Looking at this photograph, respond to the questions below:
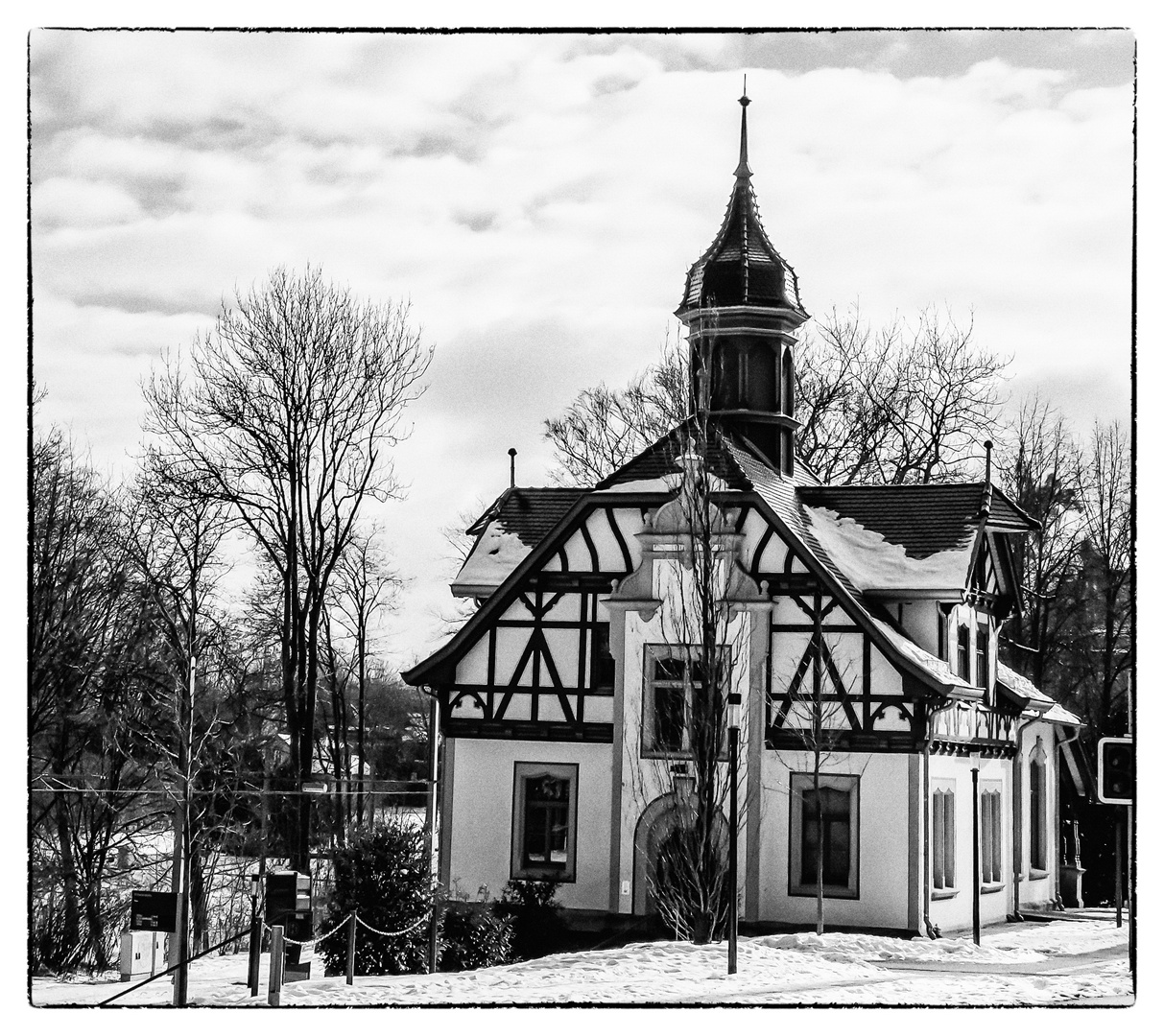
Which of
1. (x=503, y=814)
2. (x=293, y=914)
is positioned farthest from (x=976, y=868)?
(x=293, y=914)

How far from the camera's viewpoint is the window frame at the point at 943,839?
2242 cm

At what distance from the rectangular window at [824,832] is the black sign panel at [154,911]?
9.02m

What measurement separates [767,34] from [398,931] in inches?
384

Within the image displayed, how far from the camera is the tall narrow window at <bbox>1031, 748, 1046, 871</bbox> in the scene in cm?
2777

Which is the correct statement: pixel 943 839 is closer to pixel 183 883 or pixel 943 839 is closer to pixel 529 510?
pixel 529 510

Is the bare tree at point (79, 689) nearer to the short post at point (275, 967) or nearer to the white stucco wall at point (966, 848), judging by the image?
the short post at point (275, 967)

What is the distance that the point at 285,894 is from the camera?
1623 cm

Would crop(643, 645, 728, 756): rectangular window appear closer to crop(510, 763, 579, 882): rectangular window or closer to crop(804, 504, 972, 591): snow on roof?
crop(510, 763, 579, 882): rectangular window

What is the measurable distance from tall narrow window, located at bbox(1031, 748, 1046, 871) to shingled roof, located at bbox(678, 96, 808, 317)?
27.4 ft

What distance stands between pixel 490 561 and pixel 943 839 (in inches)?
302

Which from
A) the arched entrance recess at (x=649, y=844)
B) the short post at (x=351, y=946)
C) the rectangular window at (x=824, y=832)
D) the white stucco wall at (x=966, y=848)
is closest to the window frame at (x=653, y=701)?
the arched entrance recess at (x=649, y=844)

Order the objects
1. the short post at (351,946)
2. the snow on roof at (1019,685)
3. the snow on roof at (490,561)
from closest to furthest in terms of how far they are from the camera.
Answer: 1. the short post at (351,946)
2. the snow on roof at (490,561)
3. the snow on roof at (1019,685)

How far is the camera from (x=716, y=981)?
16656mm

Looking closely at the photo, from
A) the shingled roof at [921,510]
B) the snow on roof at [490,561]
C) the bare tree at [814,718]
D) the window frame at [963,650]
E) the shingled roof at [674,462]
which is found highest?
the shingled roof at [674,462]
